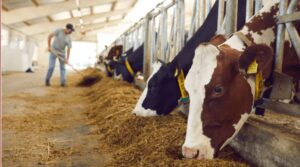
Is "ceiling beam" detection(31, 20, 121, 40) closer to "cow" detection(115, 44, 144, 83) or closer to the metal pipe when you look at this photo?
"cow" detection(115, 44, 144, 83)

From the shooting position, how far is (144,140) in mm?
2768

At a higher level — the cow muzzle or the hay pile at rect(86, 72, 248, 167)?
the cow muzzle

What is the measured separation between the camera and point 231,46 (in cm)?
222

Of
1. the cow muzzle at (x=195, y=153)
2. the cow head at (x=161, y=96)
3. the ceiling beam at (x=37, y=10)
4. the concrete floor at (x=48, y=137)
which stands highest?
the ceiling beam at (x=37, y=10)

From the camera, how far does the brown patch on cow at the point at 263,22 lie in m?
2.37

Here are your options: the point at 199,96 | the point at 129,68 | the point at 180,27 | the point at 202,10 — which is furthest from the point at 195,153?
the point at 129,68

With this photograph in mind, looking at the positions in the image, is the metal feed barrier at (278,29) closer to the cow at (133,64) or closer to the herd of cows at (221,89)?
the herd of cows at (221,89)

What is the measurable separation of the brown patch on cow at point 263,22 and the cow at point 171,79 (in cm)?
72

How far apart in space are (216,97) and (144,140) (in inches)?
37.6

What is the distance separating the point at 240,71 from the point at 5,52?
1649 cm

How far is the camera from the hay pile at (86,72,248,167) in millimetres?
2186

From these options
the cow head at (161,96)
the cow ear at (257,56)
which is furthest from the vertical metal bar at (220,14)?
the cow ear at (257,56)

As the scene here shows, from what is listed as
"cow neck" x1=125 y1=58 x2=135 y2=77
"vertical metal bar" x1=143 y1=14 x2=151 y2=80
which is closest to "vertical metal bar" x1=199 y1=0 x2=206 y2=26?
"vertical metal bar" x1=143 y1=14 x2=151 y2=80

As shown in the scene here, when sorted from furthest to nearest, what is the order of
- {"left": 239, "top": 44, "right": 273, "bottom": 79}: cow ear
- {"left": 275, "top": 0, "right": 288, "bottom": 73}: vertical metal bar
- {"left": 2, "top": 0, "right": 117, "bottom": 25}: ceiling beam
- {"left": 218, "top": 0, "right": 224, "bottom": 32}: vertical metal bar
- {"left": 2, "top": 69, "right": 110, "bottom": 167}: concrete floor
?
{"left": 2, "top": 0, "right": 117, "bottom": 25}: ceiling beam < {"left": 218, "top": 0, "right": 224, "bottom": 32}: vertical metal bar < {"left": 2, "top": 69, "right": 110, "bottom": 167}: concrete floor < {"left": 275, "top": 0, "right": 288, "bottom": 73}: vertical metal bar < {"left": 239, "top": 44, "right": 273, "bottom": 79}: cow ear
